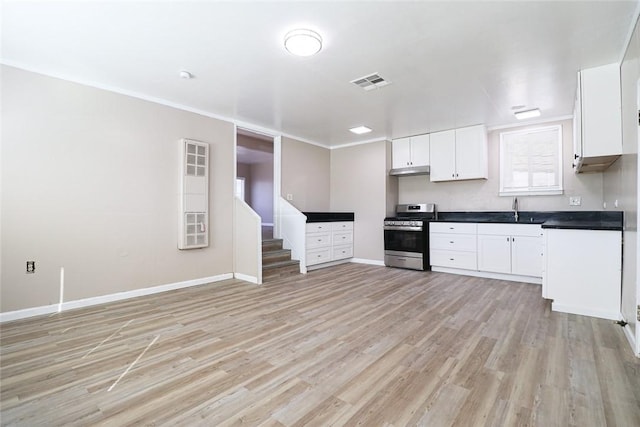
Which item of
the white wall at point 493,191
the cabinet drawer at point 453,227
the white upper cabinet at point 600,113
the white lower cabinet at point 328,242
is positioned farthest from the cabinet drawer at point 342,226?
the white upper cabinet at point 600,113

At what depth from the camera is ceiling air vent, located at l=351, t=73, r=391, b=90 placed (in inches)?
124

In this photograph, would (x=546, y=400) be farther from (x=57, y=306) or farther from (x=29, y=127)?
(x=29, y=127)

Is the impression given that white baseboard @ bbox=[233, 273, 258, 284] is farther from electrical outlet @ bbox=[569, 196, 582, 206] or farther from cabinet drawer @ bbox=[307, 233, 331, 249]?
electrical outlet @ bbox=[569, 196, 582, 206]

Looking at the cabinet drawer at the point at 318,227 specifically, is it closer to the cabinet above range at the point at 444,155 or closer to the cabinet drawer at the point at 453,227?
the cabinet above range at the point at 444,155

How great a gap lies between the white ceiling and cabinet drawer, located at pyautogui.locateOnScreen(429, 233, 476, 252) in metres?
2.01

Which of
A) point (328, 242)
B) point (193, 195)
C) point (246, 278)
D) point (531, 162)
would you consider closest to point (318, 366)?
point (246, 278)

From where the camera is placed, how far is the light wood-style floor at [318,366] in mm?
1505

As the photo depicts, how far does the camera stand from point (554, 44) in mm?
2510

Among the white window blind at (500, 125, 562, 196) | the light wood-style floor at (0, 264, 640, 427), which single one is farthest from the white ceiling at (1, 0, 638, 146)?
the light wood-style floor at (0, 264, 640, 427)

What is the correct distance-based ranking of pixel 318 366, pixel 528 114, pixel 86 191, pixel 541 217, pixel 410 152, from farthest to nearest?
pixel 410 152 < pixel 541 217 < pixel 528 114 < pixel 86 191 < pixel 318 366

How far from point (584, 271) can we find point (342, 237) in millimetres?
3675

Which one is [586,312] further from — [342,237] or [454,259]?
[342,237]

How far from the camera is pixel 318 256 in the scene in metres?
5.38

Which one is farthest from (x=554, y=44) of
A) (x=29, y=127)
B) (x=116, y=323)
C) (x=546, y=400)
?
(x=29, y=127)
